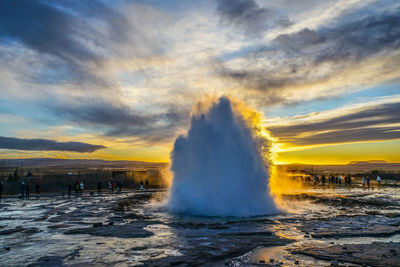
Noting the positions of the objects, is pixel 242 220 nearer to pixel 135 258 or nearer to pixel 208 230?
pixel 208 230

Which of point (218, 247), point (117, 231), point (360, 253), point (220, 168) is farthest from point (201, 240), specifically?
point (220, 168)

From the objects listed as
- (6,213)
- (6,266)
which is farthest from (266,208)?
(6,213)

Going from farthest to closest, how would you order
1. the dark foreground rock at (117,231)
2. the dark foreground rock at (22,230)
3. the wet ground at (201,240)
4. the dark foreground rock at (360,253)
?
1. the dark foreground rock at (22,230)
2. the dark foreground rock at (117,231)
3. the wet ground at (201,240)
4. the dark foreground rock at (360,253)

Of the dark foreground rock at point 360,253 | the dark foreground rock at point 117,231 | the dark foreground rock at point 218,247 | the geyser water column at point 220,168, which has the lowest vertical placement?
the dark foreground rock at point 117,231

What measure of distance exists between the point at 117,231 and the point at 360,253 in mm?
10718

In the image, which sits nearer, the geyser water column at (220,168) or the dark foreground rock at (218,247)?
the dark foreground rock at (218,247)

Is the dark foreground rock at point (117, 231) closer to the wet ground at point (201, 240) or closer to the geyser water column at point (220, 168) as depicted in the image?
the wet ground at point (201, 240)

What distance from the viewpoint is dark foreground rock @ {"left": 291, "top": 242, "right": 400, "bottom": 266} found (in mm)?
9555

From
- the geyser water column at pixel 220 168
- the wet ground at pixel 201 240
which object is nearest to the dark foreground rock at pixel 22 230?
the wet ground at pixel 201 240

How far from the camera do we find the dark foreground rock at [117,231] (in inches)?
550

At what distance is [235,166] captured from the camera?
21766 millimetres

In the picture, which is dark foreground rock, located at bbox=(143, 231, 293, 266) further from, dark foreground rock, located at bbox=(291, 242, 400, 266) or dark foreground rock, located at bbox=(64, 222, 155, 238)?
dark foreground rock, located at bbox=(64, 222, 155, 238)

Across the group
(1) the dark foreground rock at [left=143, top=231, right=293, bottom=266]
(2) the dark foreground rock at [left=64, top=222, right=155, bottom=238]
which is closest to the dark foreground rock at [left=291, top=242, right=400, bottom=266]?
(1) the dark foreground rock at [left=143, top=231, right=293, bottom=266]

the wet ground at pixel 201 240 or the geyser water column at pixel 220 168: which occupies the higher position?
the geyser water column at pixel 220 168
